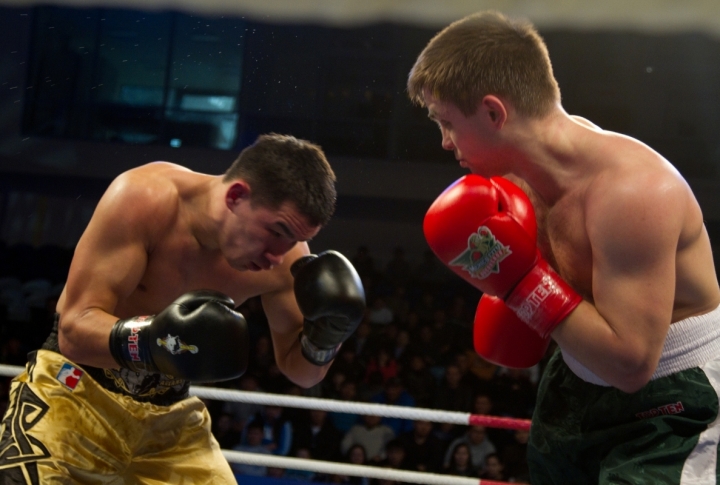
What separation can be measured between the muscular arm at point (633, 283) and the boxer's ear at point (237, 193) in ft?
2.77

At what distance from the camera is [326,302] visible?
169cm

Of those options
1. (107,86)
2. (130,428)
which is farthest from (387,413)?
(107,86)

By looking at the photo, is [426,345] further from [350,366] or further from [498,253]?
[498,253]

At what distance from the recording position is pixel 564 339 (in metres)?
1.27

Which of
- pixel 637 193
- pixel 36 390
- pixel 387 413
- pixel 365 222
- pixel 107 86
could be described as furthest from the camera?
pixel 107 86

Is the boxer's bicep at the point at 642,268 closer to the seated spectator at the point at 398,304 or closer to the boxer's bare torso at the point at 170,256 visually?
the boxer's bare torso at the point at 170,256

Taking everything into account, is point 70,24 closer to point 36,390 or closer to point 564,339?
point 36,390

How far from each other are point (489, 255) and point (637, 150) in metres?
0.32

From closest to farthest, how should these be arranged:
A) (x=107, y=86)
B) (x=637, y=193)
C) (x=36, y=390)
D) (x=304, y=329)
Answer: (x=637, y=193) < (x=36, y=390) < (x=304, y=329) < (x=107, y=86)

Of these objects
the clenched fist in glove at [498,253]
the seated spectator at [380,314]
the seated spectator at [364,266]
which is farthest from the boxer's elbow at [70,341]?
the seated spectator at [364,266]

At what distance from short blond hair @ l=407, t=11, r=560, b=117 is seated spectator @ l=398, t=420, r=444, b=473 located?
304cm

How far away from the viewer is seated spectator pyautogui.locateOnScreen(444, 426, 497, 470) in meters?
4.14

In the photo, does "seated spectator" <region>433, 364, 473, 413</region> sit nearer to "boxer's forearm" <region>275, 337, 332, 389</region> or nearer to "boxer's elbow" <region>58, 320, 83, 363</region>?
"boxer's forearm" <region>275, 337, 332, 389</region>

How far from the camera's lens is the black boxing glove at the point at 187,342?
1431 millimetres
